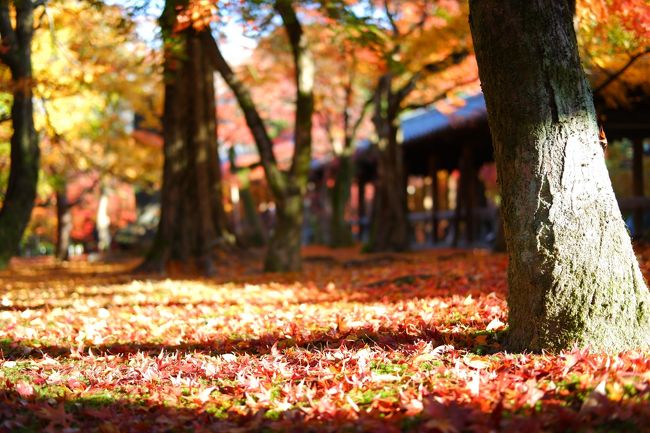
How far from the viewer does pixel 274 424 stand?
3045mm

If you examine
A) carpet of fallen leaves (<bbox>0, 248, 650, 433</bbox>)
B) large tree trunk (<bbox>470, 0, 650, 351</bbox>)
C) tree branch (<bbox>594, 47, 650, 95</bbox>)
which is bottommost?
carpet of fallen leaves (<bbox>0, 248, 650, 433</bbox>)

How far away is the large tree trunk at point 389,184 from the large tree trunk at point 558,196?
42.2 feet

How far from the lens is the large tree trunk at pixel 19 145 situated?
922 cm

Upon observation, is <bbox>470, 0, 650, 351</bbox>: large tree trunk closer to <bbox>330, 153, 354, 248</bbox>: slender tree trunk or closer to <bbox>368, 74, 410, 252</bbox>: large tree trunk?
<bbox>368, 74, 410, 252</bbox>: large tree trunk

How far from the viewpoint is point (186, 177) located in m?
13.4

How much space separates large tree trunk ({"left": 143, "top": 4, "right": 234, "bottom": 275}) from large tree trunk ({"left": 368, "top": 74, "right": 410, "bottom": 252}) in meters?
4.92

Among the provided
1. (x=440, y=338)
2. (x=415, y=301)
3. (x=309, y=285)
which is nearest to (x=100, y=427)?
(x=440, y=338)

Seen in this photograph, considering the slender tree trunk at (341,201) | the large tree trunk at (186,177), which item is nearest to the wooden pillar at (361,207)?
the slender tree trunk at (341,201)

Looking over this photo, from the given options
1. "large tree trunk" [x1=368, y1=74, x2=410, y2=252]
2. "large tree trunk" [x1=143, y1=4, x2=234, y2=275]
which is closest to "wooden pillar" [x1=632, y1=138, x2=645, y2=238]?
"large tree trunk" [x1=368, y1=74, x2=410, y2=252]

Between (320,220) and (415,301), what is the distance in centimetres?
2414

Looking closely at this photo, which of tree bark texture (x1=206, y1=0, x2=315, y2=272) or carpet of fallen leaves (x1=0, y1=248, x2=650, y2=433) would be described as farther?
tree bark texture (x1=206, y1=0, x2=315, y2=272)

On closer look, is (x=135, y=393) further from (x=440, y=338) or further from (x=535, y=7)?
(x=535, y=7)

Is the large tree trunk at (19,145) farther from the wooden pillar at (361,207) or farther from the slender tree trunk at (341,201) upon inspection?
the wooden pillar at (361,207)

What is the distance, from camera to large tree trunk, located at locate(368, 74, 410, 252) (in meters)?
17.0
